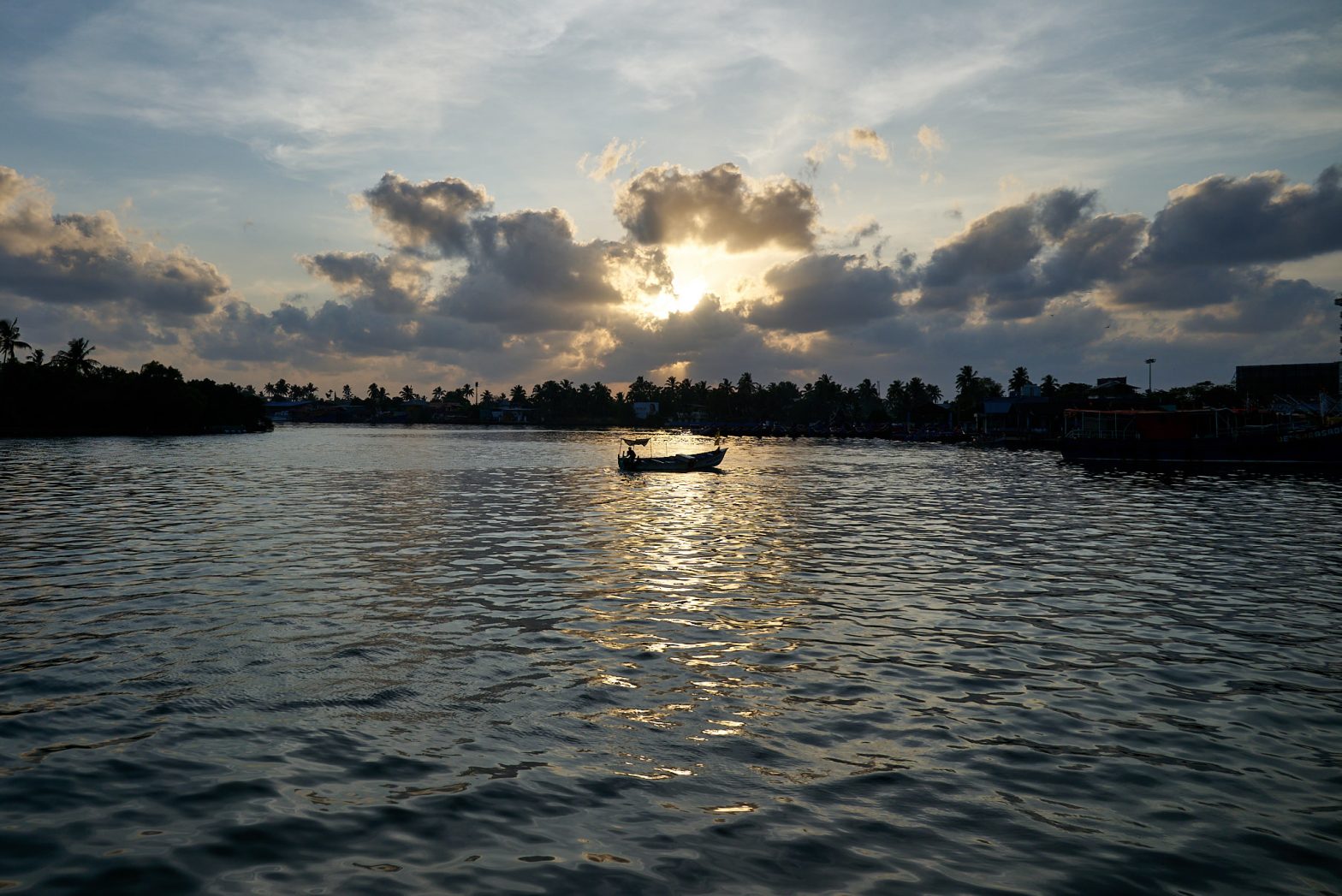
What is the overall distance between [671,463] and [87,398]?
5025 inches

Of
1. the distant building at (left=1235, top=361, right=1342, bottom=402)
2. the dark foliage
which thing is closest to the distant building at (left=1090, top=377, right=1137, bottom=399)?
the distant building at (left=1235, top=361, right=1342, bottom=402)

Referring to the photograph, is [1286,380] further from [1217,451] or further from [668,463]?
[668,463]

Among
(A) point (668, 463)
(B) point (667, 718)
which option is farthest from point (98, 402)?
(B) point (667, 718)

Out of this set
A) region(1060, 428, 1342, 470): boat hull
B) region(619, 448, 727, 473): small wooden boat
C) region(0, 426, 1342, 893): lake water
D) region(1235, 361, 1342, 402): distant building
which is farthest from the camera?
region(1235, 361, 1342, 402): distant building

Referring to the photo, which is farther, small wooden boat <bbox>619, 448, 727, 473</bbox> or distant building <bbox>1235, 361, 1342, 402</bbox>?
distant building <bbox>1235, 361, 1342, 402</bbox>

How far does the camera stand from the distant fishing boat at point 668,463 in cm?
7475

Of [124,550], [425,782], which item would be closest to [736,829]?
[425,782]

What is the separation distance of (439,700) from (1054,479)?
211ft

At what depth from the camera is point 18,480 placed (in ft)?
182

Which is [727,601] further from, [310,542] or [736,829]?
[310,542]

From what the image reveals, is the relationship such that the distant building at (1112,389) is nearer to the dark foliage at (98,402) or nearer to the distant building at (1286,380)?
the distant building at (1286,380)

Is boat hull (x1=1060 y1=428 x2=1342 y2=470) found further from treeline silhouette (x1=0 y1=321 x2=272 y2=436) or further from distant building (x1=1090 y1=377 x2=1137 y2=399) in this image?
treeline silhouette (x1=0 y1=321 x2=272 y2=436)

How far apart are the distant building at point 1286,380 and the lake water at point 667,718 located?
156 meters

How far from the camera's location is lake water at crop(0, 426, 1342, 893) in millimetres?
8070
